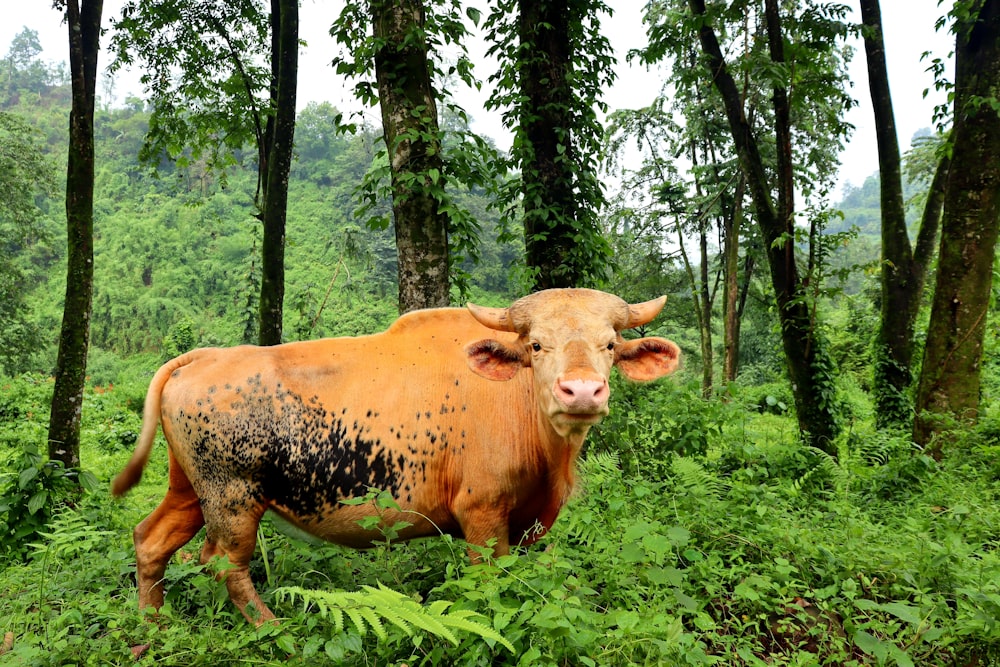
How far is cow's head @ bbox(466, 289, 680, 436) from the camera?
3.01 metres

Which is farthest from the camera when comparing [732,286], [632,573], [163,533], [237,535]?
[732,286]

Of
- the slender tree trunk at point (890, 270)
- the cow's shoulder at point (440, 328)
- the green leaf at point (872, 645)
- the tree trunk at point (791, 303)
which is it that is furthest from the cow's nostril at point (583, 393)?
the slender tree trunk at point (890, 270)

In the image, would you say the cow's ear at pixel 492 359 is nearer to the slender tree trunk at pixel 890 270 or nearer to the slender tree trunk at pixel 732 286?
the slender tree trunk at pixel 890 270

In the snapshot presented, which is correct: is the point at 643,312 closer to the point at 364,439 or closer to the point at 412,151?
the point at 364,439

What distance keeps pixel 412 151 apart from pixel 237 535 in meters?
3.56

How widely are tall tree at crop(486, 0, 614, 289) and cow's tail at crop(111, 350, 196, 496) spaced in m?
3.92

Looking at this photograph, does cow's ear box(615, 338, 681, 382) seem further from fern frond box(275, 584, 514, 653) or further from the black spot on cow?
fern frond box(275, 584, 514, 653)

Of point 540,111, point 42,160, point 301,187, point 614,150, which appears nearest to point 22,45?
point 301,187

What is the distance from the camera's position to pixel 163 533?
A: 155 inches

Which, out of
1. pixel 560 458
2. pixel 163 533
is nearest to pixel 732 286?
pixel 560 458

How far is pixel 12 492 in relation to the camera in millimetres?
5121

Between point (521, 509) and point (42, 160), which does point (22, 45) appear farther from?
point (521, 509)

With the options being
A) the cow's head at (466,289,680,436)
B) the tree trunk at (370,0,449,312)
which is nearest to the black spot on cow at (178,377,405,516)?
the cow's head at (466,289,680,436)

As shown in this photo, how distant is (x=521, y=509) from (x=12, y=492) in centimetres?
443
